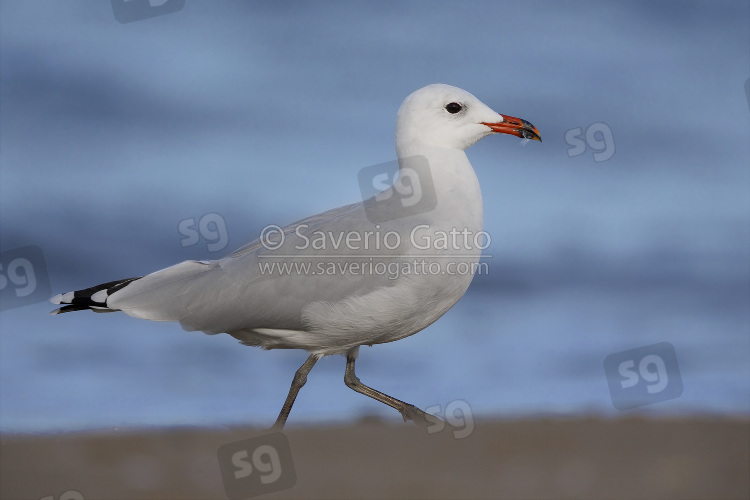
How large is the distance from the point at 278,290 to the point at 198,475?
148 centimetres

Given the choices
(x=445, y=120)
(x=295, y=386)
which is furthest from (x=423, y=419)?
(x=445, y=120)

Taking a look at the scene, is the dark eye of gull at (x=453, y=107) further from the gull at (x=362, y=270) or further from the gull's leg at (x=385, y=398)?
the gull's leg at (x=385, y=398)

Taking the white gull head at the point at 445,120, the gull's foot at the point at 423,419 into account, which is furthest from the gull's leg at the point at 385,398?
the white gull head at the point at 445,120

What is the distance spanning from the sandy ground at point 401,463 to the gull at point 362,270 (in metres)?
0.57

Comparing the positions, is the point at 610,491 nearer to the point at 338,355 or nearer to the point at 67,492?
the point at 338,355

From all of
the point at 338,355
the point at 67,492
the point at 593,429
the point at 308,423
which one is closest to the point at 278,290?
the point at 338,355

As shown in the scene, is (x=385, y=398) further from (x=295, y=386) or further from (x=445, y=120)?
(x=445, y=120)

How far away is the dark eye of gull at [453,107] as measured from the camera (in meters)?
7.54

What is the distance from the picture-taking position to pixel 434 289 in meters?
6.84

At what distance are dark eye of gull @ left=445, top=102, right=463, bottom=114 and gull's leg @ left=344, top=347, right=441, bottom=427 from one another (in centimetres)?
196

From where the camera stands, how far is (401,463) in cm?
633

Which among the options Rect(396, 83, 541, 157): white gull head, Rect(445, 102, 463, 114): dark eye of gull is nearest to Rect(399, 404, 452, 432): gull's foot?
Rect(396, 83, 541, 157): white gull head

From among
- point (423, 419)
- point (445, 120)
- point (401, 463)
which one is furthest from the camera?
point (445, 120)

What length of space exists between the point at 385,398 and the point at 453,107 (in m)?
2.27
